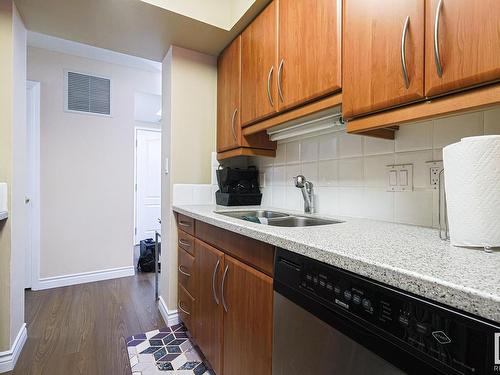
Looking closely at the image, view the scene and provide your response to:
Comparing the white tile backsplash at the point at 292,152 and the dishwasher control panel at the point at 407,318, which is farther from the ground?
the white tile backsplash at the point at 292,152

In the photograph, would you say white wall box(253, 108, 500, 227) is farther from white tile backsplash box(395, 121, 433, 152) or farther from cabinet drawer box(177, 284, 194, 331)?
cabinet drawer box(177, 284, 194, 331)

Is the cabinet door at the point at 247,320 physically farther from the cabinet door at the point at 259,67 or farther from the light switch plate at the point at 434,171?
the cabinet door at the point at 259,67

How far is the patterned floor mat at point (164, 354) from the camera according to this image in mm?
1505

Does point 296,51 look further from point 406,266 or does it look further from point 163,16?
point 406,266

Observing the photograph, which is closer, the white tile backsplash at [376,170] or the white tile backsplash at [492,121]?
the white tile backsplash at [492,121]

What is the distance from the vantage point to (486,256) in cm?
61

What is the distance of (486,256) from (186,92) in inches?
79.2

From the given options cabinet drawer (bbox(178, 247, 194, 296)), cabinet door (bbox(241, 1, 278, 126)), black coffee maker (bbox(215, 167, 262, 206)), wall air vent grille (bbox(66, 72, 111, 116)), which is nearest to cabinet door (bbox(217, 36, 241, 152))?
cabinet door (bbox(241, 1, 278, 126))

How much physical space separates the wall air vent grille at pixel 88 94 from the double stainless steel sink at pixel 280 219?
7.44ft

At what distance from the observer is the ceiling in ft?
5.15

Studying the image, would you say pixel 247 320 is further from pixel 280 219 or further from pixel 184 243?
pixel 184 243

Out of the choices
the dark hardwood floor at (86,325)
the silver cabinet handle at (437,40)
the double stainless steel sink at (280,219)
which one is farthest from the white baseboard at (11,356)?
the silver cabinet handle at (437,40)

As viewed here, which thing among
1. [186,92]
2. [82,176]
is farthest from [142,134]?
[186,92]

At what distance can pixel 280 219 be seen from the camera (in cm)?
153
